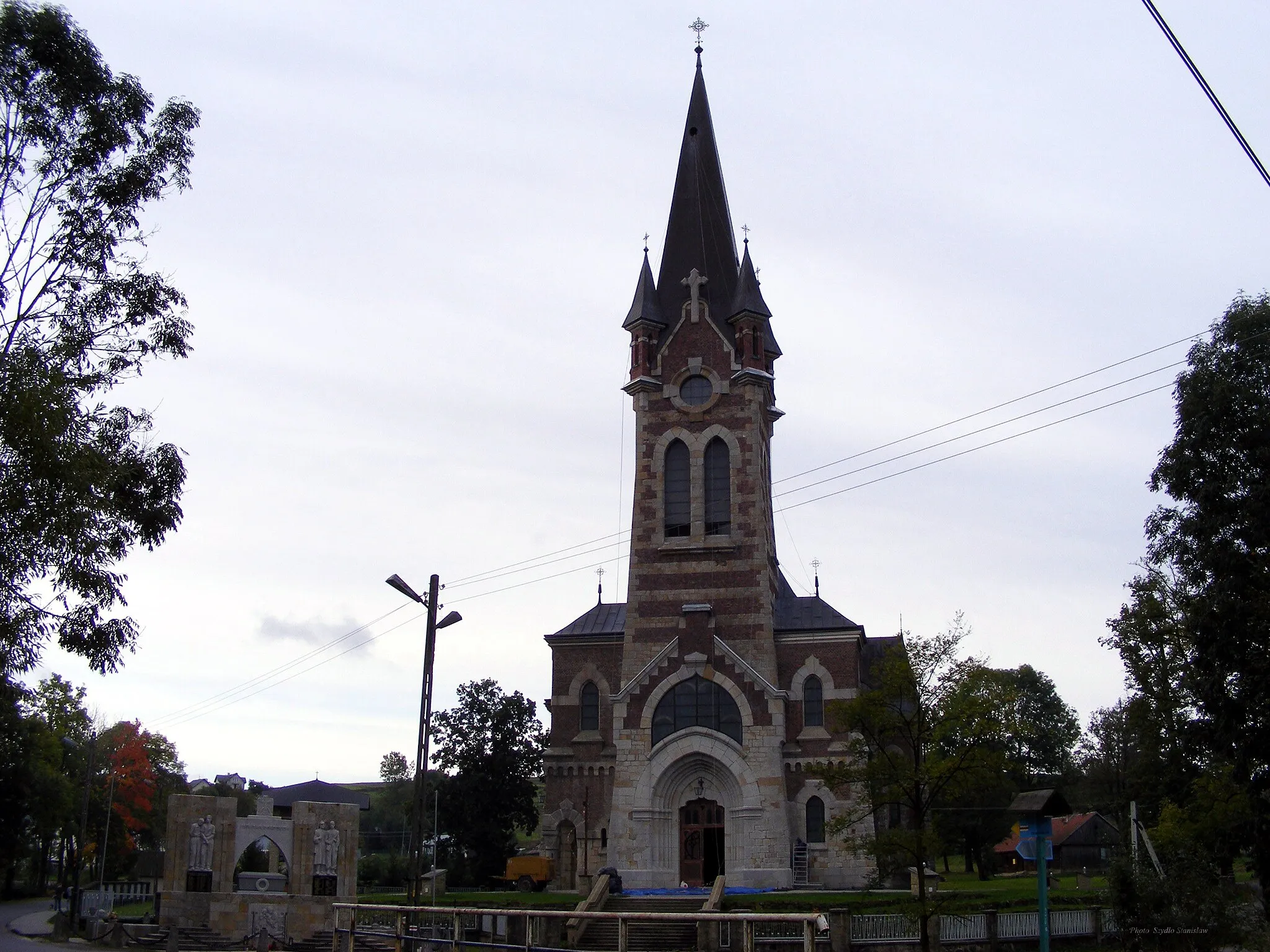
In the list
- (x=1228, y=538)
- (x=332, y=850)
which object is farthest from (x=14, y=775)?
(x=1228, y=538)

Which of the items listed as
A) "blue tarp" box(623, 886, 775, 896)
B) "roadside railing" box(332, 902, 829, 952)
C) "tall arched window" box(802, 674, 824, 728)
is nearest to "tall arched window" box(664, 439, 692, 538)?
"tall arched window" box(802, 674, 824, 728)

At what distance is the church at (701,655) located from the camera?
41438mm

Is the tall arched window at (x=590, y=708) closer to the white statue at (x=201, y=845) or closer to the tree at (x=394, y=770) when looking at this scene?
the white statue at (x=201, y=845)

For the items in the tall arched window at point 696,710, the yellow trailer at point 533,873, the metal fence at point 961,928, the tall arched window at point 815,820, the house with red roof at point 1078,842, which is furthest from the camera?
the house with red roof at point 1078,842

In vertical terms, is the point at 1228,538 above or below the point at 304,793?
above

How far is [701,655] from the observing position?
1682 inches

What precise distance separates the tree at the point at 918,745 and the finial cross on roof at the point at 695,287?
2359cm

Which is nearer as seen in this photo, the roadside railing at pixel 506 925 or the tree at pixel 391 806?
the roadside railing at pixel 506 925

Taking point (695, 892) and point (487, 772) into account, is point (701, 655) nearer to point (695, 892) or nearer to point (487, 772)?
point (695, 892)

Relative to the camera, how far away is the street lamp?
81.1 ft

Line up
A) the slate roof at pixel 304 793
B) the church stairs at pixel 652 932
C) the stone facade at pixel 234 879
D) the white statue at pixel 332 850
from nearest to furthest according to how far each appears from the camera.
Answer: the church stairs at pixel 652 932 → the stone facade at pixel 234 879 → the white statue at pixel 332 850 → the slate roof at pixel 304 793

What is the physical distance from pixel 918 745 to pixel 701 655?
17.7 metres

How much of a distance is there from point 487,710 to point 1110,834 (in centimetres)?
2989

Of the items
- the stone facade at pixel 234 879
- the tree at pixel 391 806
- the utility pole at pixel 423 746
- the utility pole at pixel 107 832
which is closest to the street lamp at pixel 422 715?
the utility pole at pixel 423 746
